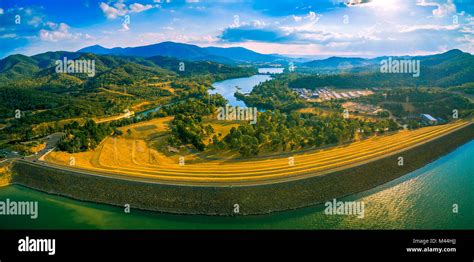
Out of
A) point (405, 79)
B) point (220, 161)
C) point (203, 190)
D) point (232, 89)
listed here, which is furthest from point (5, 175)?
point (405, 79)

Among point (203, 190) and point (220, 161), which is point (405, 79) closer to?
point (220, 161)

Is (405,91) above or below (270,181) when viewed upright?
above

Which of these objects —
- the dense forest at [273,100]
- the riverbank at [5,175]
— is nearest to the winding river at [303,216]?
the riverbank at [5,175]

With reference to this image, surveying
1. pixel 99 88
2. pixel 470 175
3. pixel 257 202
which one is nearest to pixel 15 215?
pixel 257 202

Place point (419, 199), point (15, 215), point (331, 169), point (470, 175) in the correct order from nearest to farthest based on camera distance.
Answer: point (15, 215) < point (419, 199) < point (331, 169) < point (470, 175)

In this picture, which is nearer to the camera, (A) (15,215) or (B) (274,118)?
(A) (15,215)

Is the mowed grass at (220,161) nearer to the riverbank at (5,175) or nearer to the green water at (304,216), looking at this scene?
the riverbank at (5,175)
